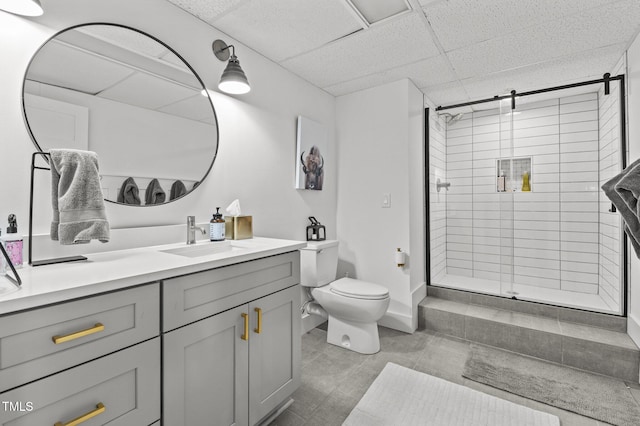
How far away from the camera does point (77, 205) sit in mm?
1160

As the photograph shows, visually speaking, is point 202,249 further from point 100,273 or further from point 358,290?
point 358,290

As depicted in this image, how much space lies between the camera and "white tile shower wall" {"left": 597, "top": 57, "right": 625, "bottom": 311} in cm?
241

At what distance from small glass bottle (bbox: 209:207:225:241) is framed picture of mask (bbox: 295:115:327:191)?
936 mm

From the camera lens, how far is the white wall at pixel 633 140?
2.08 metres

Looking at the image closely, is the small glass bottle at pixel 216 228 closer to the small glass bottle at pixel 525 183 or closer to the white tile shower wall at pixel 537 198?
the white tile shower wall at pixel 537 198

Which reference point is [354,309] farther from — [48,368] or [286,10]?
[286,10]

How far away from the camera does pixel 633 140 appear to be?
2.16 meters

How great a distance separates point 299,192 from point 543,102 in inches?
102

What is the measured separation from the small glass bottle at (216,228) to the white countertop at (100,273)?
33 cm

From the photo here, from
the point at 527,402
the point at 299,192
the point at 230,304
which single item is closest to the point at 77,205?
the point at 230,304

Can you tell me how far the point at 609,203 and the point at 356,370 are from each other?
250 cm

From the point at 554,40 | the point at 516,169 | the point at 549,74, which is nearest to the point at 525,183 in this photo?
Result: the point at 516,169

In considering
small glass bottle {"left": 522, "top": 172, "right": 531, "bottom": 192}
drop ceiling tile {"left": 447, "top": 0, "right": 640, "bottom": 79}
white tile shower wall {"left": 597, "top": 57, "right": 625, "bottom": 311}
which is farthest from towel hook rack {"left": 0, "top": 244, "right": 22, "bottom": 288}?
small glass bottle {"left": 522, "top": 172, "right": 531, "bottom": 192}

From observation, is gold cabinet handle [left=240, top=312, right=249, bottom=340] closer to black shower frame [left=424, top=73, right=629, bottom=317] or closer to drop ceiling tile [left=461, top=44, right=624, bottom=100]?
black shower frame [left=424, top=73, right=629, bottom=317]
